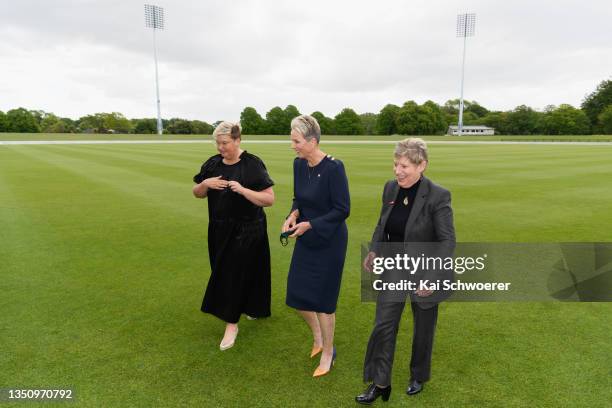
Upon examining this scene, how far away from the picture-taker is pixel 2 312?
459cm

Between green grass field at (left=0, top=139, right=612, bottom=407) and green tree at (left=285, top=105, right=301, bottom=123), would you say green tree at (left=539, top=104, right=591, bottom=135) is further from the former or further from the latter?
green grass field at (left=0, top=139, right=612, bottom=407)

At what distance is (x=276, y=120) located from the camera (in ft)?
378

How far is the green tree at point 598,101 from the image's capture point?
107875 mm

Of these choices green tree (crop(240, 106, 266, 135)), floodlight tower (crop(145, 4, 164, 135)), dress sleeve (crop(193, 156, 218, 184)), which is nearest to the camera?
dress sleeve (crop(193, 156, 218, 184))

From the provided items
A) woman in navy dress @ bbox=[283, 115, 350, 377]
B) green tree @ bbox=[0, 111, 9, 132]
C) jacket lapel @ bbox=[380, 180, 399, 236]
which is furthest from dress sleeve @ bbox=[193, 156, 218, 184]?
green tree @ bbox=[0, 111, 9, 132]

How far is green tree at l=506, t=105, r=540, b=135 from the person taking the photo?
10694 centimetres

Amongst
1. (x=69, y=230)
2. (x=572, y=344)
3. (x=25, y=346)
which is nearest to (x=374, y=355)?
(x=572, y=344)

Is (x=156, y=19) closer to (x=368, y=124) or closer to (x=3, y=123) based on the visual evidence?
(x=3, y=123)

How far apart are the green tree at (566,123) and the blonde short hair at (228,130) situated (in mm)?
116375

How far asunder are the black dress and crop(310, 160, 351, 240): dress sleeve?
2.85 feet

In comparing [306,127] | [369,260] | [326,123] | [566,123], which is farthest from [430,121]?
[306,127]

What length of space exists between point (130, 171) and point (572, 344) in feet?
60.2

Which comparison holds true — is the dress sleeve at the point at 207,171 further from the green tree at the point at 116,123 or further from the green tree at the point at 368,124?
the green tree at the point at 116,123

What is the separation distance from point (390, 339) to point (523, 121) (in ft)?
401
